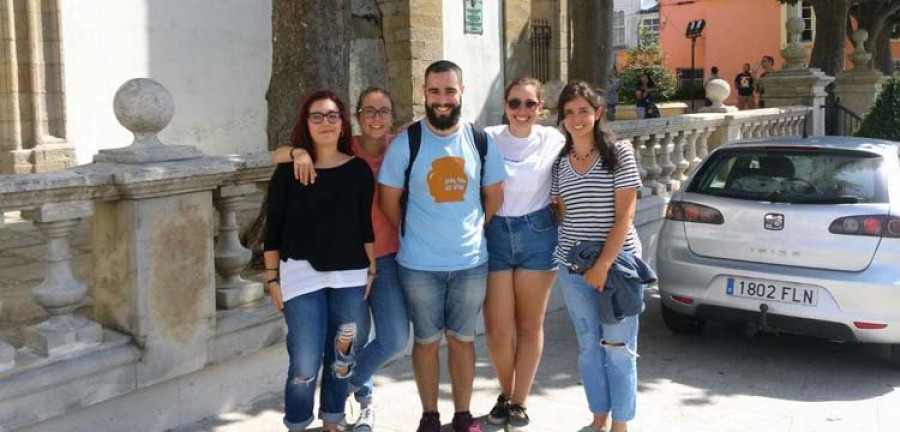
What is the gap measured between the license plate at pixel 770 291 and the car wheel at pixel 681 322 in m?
0.70

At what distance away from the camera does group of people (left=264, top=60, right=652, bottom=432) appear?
13.7ft

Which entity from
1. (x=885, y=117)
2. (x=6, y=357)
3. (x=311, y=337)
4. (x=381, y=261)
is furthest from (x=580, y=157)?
(x=885, y=117)

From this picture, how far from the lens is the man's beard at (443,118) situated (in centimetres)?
433

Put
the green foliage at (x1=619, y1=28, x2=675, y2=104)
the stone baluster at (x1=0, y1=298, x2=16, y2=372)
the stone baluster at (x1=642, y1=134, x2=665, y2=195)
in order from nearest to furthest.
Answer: the stone baluster at (x1=0, y1=298, x2=16, y2=372), the stone baluster at (x1=642, y1=134, x2=665, y2=195), the green foliage at (x1=619, y1=28, x2=675, y2=104)

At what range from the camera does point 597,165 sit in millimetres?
4504

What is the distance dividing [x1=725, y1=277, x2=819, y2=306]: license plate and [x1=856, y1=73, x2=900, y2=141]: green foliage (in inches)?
343

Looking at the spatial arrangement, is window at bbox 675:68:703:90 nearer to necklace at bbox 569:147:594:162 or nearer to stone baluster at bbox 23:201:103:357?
necklace at bbox 569:147:594:162

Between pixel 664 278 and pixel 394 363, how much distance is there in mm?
2074

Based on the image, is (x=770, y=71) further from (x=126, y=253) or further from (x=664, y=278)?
(x=126, y=253)

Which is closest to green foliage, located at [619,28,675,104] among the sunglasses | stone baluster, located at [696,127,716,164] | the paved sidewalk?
stone baluster, located at [696,127,716,164]

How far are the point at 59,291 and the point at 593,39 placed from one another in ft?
22.1

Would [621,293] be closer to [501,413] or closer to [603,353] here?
[603,353]

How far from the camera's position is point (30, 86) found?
11484 mm

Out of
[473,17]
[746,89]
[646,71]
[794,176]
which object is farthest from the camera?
[646,71]
